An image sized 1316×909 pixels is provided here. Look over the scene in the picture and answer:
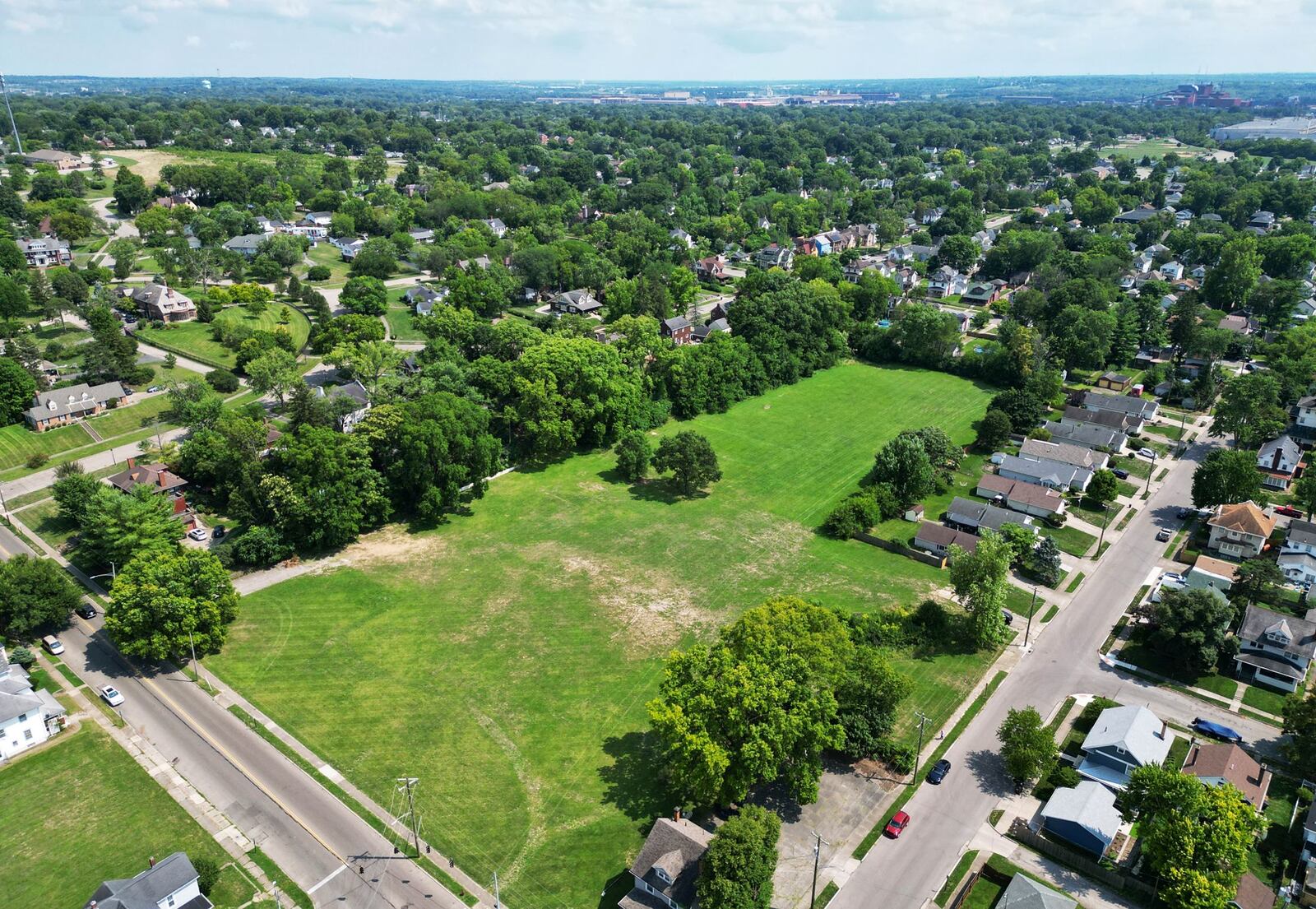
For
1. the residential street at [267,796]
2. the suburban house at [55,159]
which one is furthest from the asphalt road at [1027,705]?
the suburban house at [55,159]

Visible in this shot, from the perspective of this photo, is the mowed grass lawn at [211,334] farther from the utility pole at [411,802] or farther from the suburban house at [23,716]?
the utility pole at [411,802]

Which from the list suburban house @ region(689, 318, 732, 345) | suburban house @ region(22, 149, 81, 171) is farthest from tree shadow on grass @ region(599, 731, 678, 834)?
suburban house @ region(22, 149, 81, 171)

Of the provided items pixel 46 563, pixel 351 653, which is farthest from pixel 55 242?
pixel 351 653

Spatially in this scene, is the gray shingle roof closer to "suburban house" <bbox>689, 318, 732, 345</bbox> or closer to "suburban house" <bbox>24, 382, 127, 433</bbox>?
"suburban house" <bbox>689, 318, 732, 345</bbox>

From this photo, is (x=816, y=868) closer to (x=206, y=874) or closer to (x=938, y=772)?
(x=938, y=772)

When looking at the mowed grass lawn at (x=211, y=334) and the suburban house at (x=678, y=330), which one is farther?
the suburban house at (x=678, y=330)

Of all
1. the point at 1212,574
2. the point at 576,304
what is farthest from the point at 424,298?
the point at 1212,574
